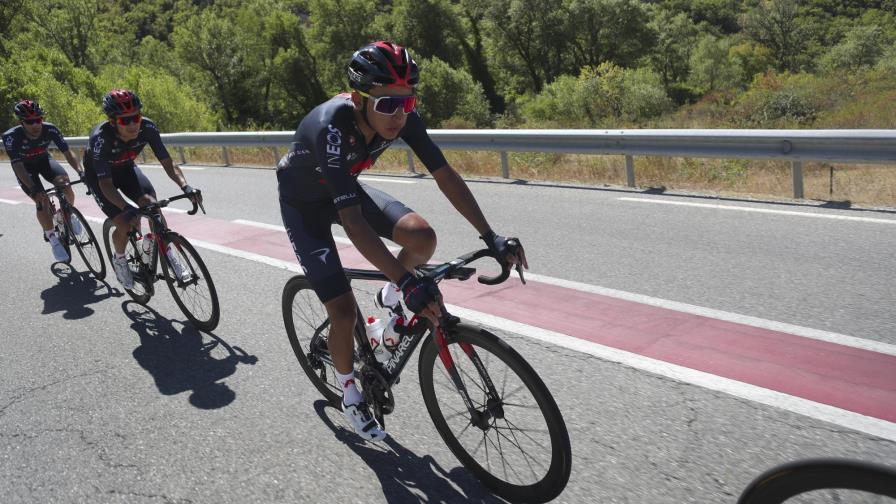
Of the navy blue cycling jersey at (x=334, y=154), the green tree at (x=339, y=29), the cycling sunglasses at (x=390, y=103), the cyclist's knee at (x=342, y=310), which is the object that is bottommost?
the cyclist's knee at (x=342, y=310)

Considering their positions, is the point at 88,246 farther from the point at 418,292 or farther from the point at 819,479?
the point at 819,479

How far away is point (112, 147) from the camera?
6.33 meters

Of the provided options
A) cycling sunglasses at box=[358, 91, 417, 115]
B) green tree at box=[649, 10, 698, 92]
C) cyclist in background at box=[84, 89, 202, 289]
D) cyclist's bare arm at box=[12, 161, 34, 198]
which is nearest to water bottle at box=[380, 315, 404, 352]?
cycling sunglasses at box=[358, 91, 417, 115]

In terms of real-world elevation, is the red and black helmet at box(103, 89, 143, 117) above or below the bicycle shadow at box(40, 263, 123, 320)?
above

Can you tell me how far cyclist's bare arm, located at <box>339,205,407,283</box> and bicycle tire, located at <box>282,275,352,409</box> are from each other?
112 cm

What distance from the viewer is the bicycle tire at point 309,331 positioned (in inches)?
168

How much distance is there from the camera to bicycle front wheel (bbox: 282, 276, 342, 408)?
425cm

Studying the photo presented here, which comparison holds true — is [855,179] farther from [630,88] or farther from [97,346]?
[630,88]

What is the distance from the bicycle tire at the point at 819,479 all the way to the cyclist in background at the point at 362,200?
134 centimetres

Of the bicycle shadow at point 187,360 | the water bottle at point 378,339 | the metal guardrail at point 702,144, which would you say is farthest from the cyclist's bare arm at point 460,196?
the metal guardrail at point 702,144

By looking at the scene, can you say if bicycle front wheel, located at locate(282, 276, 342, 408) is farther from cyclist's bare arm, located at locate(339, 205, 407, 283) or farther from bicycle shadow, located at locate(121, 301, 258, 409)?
cyclist's bare arm, located at locate(339, 205, 407, 283)

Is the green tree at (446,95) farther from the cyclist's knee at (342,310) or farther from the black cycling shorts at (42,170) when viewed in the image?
the cyclist's knee at (342,310)

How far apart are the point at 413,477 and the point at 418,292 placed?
1.14 m

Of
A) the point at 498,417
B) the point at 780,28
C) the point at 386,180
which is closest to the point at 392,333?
the point at 498,417
